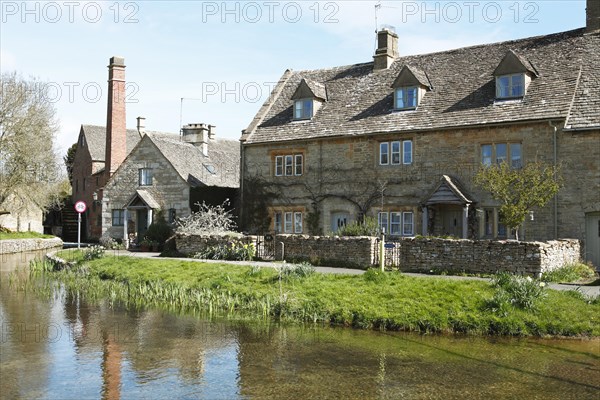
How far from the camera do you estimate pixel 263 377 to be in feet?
37.7

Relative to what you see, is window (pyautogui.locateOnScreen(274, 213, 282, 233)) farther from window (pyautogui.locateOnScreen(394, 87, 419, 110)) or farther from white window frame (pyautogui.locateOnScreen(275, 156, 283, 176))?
window (pyautogui.locateOnScreen(394, 87, 419, 110))

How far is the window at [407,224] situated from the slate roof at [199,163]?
512 inches

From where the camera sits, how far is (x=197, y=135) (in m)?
42.0

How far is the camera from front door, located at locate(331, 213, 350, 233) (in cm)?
3019

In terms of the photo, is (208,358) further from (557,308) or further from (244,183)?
(244,183)

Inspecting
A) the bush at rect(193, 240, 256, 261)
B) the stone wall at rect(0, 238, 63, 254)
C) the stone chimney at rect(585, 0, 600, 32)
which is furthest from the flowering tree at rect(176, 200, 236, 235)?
the stone chimney at rect(585, 0, 600, 32)

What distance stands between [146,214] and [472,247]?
23.1m

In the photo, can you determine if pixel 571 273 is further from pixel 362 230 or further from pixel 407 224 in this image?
pixel 407 224

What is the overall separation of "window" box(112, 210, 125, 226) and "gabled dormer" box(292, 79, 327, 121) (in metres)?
13.9

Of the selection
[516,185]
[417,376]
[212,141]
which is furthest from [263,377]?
[212,141]

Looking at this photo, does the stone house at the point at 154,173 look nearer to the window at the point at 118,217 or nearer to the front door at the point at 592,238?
the window at the point at 118,217

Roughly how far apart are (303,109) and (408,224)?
8630mm

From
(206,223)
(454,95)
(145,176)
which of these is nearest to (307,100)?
(454,95)

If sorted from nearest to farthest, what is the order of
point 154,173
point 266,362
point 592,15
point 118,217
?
1. point 266,362
2. point 592,15
3. point 154,173
4. point 118,217
